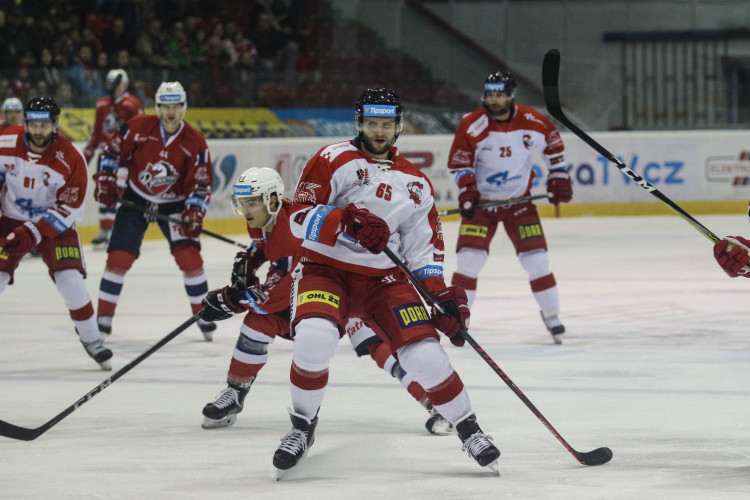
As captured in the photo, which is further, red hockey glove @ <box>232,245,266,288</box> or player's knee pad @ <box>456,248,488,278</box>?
player's knee pad @ <box>456,248,488,278</box>

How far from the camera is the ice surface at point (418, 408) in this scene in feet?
11.8

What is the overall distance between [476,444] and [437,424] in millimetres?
621

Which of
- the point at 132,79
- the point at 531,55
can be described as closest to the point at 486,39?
the point at 531,55

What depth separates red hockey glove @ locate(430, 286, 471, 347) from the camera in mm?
3648

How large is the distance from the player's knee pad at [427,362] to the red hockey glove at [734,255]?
37.0 inches

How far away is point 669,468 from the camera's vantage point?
372 centimetres

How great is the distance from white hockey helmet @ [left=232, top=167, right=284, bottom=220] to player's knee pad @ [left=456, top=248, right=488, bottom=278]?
232cm

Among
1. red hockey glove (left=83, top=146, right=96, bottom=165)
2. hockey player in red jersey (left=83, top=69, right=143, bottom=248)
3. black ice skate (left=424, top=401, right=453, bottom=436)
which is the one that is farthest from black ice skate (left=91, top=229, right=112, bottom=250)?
black ice skate (left=424, top=401, right=453, bottom=436)

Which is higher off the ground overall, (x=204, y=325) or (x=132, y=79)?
(x=132, y=79)

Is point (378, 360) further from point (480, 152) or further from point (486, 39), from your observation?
point (486, 39)

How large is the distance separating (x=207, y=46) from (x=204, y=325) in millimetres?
7491

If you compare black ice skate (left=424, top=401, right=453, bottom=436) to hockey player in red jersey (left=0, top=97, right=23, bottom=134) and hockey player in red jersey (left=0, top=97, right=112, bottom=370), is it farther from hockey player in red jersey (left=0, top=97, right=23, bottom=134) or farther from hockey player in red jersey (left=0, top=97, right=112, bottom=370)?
hockey player in red jersey (left=0, top=97, right=23, bottom=134)

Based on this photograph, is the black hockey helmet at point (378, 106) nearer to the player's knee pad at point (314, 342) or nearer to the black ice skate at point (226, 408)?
the player's knee pad at point (314, 342)

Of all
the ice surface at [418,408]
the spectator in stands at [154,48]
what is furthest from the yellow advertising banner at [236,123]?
the ice surface at [418,408]
